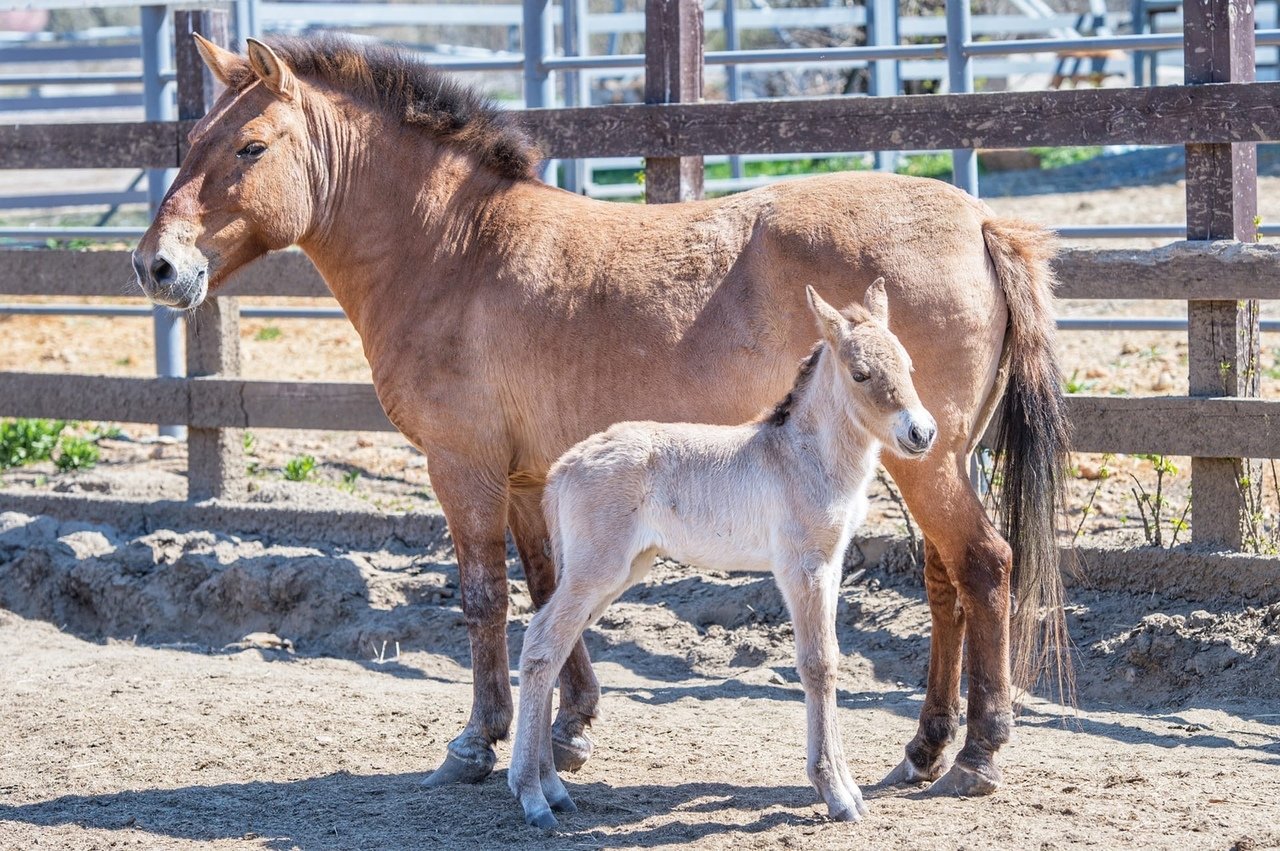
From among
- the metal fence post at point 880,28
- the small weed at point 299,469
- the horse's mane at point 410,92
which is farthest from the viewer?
the metal fence post at point 880,28

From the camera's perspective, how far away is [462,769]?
15.0 feet

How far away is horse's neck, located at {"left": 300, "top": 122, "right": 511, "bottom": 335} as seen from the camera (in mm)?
4941

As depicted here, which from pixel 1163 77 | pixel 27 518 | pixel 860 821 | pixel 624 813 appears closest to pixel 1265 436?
pixel 860 821

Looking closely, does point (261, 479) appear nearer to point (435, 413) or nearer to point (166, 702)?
point (166, 702)

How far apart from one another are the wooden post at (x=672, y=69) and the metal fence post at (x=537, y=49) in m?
1.59

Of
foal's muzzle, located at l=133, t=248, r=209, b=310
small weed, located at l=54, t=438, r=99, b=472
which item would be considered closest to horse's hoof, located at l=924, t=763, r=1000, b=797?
foal's muzzle, located at l=133, t=248, r=209, b=310

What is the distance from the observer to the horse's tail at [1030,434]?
4.43 m

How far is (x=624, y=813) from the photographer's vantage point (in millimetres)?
4188

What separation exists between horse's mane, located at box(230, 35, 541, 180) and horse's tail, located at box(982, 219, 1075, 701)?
5.98 feet

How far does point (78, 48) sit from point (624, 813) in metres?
10.1

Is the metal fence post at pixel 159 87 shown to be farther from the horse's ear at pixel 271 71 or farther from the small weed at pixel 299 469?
the horse's ear at pixel 271 71

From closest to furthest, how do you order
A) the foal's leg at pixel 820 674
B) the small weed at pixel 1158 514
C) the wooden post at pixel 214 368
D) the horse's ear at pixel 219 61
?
the foal's leg at pixel 820 674 → the horse's ear at pixel 219 61 → the small weed at pixel 1158 514 → the wooden post at pixel 214 368

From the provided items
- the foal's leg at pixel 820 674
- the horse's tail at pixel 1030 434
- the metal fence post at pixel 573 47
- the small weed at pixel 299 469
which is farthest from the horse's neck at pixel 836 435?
the metal fence post at pixel 573 47

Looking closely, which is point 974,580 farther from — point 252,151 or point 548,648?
point 252,151
